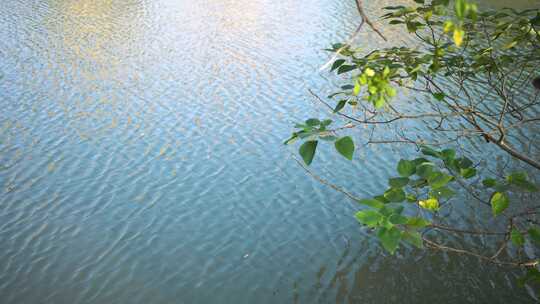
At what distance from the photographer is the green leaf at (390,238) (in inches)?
70.7

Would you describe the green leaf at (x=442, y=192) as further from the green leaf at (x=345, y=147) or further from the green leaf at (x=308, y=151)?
the green leaf at (x=308, y=151)

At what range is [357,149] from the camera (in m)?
9.67

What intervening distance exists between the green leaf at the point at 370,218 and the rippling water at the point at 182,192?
4567mm

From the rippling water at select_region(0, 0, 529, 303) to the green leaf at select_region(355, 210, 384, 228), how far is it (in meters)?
4.57

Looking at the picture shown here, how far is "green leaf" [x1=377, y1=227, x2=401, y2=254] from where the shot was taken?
5.90ft

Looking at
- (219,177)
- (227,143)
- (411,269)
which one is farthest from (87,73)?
(411,269)

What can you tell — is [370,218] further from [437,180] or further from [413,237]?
[437,180]

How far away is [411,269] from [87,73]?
34.4ft

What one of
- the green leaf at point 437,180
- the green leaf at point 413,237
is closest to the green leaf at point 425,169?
the green leaf at point 437,180

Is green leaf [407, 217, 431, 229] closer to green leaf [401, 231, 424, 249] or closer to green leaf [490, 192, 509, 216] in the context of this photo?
green leaf [401, 231, 424, 249]

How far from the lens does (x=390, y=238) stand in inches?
71.9

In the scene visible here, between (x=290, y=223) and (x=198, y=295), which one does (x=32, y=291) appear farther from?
(x=290, y=223)

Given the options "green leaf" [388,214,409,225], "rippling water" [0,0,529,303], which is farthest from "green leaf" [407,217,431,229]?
"rippling water" [0,0,529,303]

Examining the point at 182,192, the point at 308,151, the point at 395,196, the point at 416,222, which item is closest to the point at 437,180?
the point at 395,196
